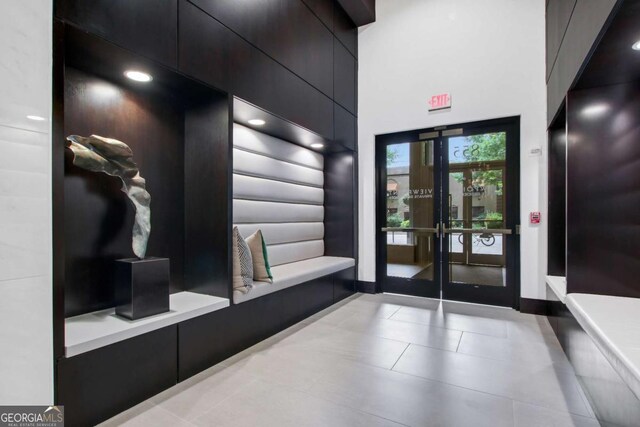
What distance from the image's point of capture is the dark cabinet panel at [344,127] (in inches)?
181

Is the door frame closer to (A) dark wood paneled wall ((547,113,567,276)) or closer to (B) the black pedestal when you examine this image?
(A) dark wood paneled wall ((547,113,567,276))

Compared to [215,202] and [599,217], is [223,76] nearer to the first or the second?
[215,202]

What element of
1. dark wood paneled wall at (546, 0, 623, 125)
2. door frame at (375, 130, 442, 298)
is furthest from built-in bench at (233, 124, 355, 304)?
dark wood paneled wall at (546, 0, 623, 125)

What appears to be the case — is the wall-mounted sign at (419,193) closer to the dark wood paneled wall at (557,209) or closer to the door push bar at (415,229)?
the door push bar at (415,229)

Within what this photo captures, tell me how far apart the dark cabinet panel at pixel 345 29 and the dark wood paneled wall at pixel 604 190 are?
129 inches

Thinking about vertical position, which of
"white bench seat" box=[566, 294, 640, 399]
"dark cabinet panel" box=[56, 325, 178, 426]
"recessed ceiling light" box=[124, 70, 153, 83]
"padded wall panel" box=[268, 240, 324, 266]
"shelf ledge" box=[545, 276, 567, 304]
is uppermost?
"recessed ceiling light" box=[124, 70, 153, 83]

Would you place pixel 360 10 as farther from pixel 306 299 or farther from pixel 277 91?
pixel 306 299

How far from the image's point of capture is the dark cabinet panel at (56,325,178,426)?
1.76 metres

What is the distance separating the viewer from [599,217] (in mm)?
2553

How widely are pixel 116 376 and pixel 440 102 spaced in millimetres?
4824

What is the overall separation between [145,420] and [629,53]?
381cm

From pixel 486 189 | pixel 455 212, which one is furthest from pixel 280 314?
pixel 486 189

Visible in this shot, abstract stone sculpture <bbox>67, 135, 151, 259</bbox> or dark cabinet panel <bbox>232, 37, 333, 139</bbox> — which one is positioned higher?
dark cabinet panel <bbox>232, 37, 333, 139</bbox>

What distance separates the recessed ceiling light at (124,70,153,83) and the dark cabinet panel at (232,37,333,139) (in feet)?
2.23
